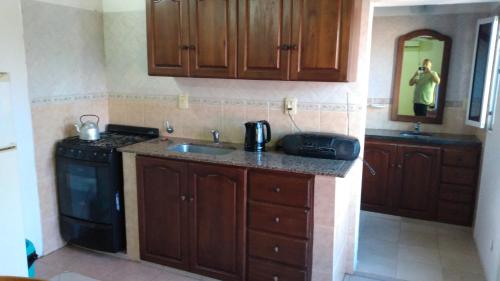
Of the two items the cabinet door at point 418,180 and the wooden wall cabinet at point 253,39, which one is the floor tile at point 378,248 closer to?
the cabinet door at point 418,180

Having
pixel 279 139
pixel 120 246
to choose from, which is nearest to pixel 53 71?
pixel 120 246

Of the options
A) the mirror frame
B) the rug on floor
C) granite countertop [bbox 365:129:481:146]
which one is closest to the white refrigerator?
the rug on floor

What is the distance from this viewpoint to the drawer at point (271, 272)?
2.39 metres

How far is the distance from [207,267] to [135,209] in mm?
699

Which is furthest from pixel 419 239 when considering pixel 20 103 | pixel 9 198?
pixel 20 103

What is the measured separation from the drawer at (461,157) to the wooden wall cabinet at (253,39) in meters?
1.64

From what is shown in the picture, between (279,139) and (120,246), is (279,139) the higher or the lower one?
the higher one

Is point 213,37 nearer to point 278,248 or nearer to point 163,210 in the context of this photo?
point 163,210

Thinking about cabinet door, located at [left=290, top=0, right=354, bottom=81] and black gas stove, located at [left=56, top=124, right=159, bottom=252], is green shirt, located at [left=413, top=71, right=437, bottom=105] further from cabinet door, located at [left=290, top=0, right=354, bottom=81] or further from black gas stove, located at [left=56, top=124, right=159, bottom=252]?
black gas stove, located at [left=56, top=124, right=159, bottom=252]

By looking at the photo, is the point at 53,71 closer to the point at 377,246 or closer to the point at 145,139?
the point at 145,139

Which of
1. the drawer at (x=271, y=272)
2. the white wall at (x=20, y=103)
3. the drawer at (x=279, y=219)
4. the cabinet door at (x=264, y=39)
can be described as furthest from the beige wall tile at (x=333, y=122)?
the white wall at (x=20, y=103)

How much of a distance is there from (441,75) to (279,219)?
257 cm

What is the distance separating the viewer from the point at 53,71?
2.98 metres

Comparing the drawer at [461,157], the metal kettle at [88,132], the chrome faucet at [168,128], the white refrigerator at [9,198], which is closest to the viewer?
the white refrigerator at [9,198]
